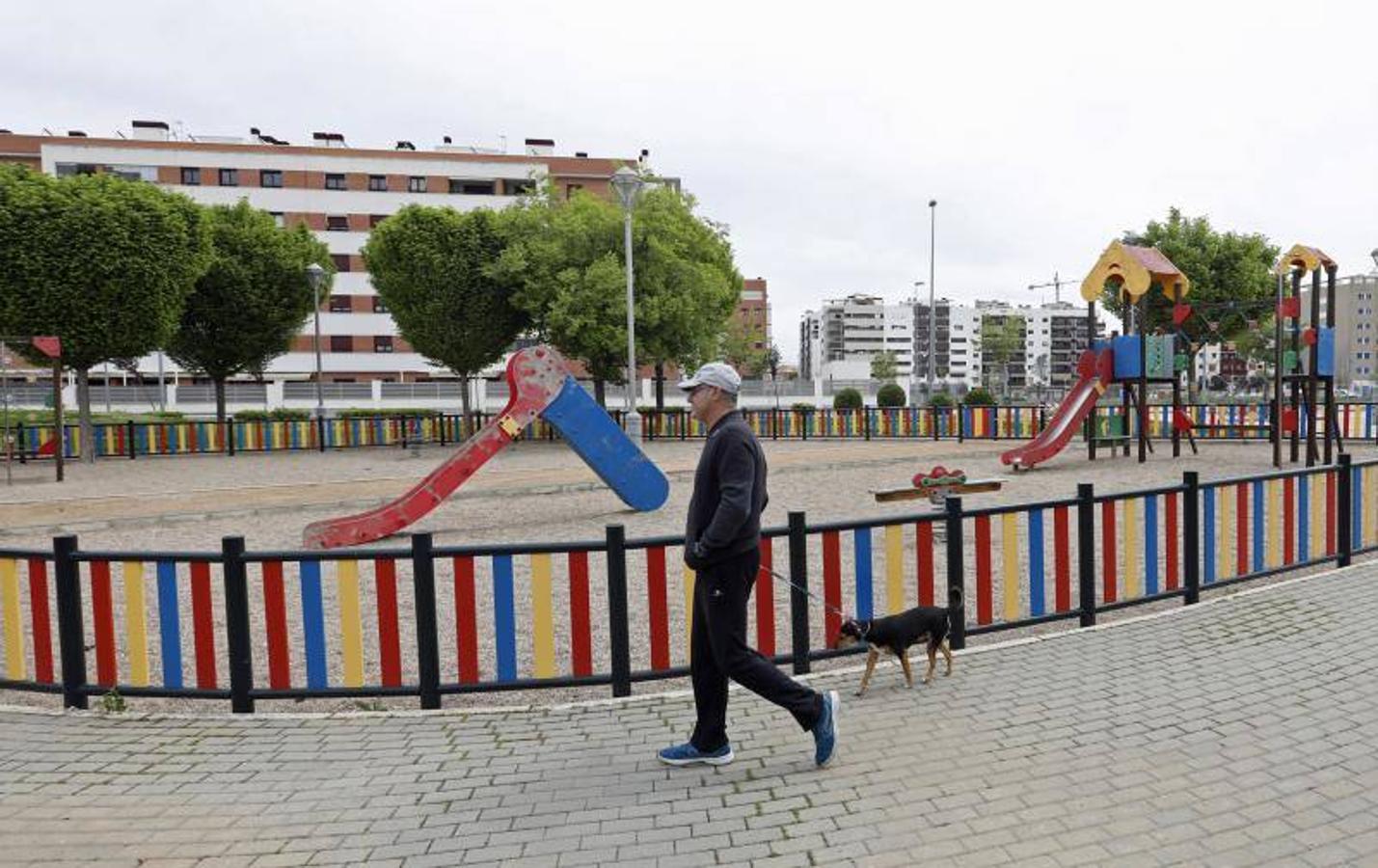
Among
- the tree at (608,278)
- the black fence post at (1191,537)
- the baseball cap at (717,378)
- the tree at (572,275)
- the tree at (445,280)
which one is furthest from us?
the tree at (445,280)

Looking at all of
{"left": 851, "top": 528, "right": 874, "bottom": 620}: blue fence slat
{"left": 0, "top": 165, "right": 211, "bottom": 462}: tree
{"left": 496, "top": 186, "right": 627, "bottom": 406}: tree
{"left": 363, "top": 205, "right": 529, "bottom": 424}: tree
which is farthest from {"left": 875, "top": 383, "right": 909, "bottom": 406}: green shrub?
{"left": 851, "top": 528, "right": 874, "bottom": 620}: blue fence slat

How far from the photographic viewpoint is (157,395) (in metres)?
45.7

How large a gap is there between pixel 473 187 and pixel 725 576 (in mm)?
62670

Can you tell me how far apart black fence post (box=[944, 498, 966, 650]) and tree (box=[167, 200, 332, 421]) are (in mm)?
27798

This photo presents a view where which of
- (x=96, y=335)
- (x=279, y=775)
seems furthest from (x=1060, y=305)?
(x=279, y=775)

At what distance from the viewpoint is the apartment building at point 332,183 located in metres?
57.7

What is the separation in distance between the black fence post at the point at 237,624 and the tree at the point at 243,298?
86.4 ft

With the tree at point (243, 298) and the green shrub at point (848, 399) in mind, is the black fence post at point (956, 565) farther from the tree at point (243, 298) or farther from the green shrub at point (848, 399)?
the green shrub at point (848, 399)

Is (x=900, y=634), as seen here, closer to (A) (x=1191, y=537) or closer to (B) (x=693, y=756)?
(B) (x=693, y=756)

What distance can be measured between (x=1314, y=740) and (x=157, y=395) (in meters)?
51.0

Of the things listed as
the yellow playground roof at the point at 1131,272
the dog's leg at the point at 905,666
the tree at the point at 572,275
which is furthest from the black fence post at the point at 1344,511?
the tree at the point at 572,275

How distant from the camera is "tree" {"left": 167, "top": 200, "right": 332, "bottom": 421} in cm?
2891

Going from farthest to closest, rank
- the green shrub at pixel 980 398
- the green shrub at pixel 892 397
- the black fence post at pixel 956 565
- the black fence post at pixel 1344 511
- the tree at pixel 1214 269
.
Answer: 1. the green shrub at pixel 892 397
2. the green shrub at pixel 980 398
3. the tree at pixel 1214 269
4. the black fence post at pixel 1344 511
5. the black fence post at pixel 956 565

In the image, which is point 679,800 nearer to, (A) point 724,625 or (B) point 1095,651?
(A) point 724,625
